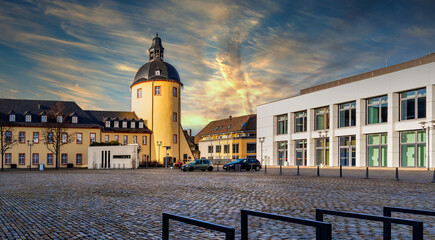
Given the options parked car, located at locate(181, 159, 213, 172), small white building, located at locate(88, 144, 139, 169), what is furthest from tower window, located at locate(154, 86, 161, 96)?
parked car, located at locate(181, 159, 213, 172)

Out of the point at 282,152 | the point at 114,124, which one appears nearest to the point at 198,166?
the point at 282,152

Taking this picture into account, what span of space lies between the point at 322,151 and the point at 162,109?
3253cm

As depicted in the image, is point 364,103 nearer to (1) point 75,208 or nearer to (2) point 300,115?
(2) point 300,115

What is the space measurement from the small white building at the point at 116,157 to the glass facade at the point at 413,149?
36.1 metres

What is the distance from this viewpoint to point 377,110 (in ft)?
165

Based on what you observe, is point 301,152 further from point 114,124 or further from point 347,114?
point 114,124

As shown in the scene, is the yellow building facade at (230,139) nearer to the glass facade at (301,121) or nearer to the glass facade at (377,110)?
the glass facade at (301,121)

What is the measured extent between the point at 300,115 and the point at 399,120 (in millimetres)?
18688

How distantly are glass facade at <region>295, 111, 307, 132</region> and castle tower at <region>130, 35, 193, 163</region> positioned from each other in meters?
24.5

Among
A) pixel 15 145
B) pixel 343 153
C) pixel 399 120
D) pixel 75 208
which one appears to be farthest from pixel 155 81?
pixel 75 208

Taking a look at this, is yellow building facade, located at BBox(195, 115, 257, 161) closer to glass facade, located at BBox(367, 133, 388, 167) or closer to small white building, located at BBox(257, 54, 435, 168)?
small white building, located at BBox(257, 54, 435, 168)

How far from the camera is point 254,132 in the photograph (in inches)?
3725

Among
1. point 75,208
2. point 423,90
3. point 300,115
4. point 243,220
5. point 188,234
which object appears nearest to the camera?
point 243,220

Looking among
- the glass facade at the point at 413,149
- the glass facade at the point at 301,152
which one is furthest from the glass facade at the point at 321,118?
the glass facade at the point at 413,149
